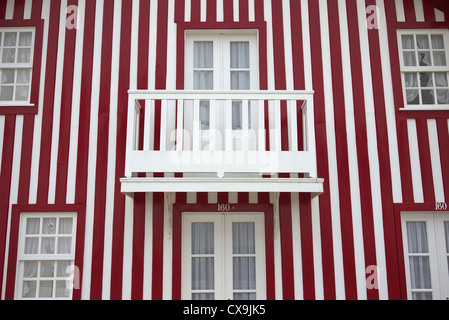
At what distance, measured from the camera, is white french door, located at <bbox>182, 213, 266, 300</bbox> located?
752 centimetres

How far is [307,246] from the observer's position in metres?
7.59

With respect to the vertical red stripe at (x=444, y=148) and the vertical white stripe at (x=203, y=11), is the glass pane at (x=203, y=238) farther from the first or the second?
the vertical red stripe at (x=444, y=148)

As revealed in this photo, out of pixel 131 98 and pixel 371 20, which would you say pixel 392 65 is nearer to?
pixel 371 20

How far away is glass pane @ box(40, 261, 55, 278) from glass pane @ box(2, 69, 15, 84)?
2816 millimetres

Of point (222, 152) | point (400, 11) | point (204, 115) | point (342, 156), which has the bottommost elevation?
point (222, 152)

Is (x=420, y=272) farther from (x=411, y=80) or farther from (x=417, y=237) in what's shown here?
(x=411, y=80)

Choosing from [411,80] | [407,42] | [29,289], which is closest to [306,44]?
[407,42]

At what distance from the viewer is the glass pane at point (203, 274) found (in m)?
7.54

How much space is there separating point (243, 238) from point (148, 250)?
1.37 metres

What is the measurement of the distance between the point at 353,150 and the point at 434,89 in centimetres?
161

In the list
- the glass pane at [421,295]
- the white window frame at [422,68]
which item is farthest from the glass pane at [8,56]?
the glass pane at [421,295]

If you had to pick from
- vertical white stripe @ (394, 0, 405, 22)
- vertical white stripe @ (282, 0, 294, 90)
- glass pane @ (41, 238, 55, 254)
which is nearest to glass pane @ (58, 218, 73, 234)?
glass pane @ (41, 238, 55, 254)

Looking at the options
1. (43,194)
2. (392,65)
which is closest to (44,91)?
(43,194)
